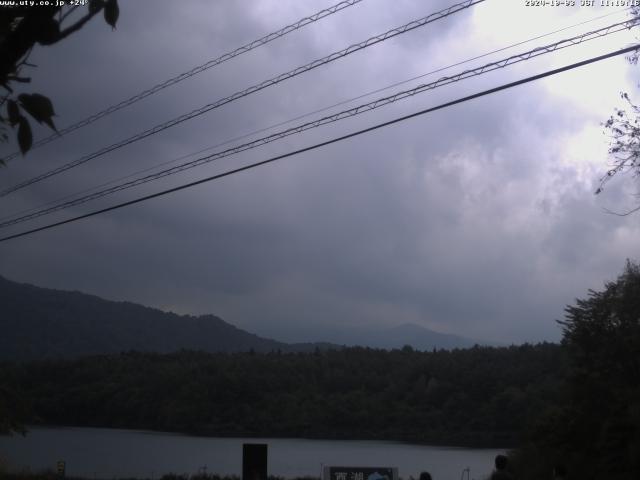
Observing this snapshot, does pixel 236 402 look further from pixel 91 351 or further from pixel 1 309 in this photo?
pixel 91 351

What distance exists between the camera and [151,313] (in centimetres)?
16962

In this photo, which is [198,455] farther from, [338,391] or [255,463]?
[255,463]

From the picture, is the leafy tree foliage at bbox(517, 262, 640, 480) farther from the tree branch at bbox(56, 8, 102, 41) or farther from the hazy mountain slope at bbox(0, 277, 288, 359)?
the hazy mountain slope at bbox(0, 277, 288, 359)

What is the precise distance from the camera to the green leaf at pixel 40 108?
388 centimetres

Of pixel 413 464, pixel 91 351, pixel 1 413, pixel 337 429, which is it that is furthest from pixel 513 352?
pixel 91 351

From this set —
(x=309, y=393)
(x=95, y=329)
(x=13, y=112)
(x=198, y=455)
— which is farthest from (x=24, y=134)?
(x=95, y=329)

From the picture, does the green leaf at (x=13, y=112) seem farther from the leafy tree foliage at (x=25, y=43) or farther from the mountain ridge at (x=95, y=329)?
the mountain ridge at (x=95, y=329)

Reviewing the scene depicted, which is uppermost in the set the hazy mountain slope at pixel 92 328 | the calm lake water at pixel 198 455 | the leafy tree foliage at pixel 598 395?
the hazy mountain slope at pixel 92 328

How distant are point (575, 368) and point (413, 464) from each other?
1346 cm

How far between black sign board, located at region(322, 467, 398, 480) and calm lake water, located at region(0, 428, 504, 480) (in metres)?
14.6

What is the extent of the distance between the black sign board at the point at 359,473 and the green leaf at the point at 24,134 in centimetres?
1301

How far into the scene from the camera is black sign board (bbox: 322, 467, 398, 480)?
15758 millimetres

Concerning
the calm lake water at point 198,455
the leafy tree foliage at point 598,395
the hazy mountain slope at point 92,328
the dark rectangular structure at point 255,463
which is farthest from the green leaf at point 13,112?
the hazy mountain slope at point 92,328

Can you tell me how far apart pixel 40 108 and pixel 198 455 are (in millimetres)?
41669
